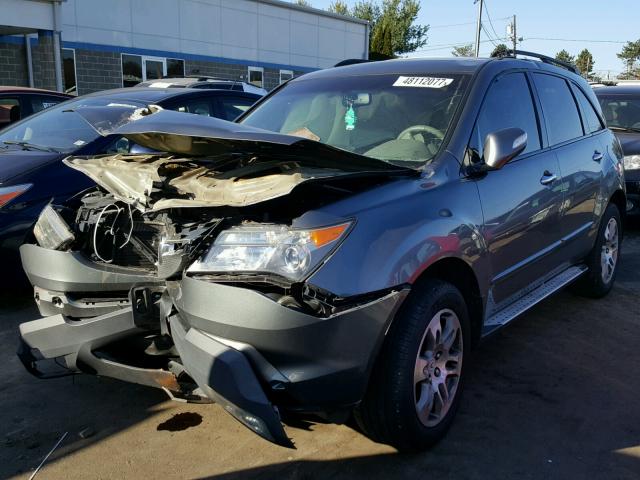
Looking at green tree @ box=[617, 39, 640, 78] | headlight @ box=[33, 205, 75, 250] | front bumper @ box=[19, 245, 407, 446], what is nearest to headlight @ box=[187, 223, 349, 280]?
Answer: front bumper @ box=[19, 245, 407, 446]

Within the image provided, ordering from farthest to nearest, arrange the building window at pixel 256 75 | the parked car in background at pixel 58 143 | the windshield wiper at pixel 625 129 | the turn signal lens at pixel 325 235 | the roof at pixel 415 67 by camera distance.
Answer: the building window at pixel 256 75 < the windshield wiper at pixel 625 129 < the parked car in background at pixel 58 143 < the roof at pixel 415 67 < the turn signal lens at pixel 325 235

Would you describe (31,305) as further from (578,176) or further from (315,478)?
(578,176)

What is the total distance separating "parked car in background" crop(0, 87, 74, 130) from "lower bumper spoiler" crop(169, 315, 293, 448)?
589cm

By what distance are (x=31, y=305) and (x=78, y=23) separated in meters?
14.3

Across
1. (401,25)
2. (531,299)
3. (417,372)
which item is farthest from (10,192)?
(401,25)

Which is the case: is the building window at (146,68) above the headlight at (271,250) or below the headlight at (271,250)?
above

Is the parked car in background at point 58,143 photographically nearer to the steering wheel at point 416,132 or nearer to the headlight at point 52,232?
the headlight at point 52,232

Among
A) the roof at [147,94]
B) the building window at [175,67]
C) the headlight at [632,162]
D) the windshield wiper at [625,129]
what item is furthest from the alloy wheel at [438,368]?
the building window at [175,67]

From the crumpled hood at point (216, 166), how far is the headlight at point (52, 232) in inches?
11.4

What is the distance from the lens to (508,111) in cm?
391

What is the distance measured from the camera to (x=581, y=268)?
4844mm

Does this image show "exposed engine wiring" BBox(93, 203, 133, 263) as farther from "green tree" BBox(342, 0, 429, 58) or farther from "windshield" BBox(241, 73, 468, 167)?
"green tree" BBox(342, 0, 429, 58)

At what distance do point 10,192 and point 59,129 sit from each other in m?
1.17

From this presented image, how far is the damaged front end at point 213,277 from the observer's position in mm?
2410
